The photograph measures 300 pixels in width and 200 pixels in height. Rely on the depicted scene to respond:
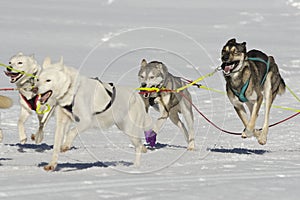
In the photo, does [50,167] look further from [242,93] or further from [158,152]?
[242,93]

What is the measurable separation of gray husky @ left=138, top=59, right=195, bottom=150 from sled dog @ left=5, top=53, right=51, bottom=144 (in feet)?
3.67

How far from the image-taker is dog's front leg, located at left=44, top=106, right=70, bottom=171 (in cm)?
486

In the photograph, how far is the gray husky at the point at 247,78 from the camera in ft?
21.7

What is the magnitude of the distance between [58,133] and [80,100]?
0.35 metres

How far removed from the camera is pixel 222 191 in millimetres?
4078

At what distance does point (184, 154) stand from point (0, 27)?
19738mm

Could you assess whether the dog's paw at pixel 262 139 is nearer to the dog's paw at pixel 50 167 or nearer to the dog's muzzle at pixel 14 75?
the dog's muzzle at pixel 14 75

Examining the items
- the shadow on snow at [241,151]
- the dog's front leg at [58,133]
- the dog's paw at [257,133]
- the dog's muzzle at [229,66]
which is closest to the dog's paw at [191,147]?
the shadow on snow at [241,151]

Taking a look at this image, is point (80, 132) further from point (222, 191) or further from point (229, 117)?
point (229, 117)

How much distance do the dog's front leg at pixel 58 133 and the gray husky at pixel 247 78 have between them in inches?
89.9

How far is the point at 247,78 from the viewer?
6.71m

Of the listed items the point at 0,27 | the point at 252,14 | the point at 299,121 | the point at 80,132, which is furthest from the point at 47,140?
the point at 252,14

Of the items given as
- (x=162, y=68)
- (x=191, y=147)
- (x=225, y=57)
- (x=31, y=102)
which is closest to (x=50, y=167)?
(x=162, y=68)

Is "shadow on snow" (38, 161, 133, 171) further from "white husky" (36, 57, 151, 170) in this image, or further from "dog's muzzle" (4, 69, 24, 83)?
"dog's muzzle" (4, 69, 24, 83)
